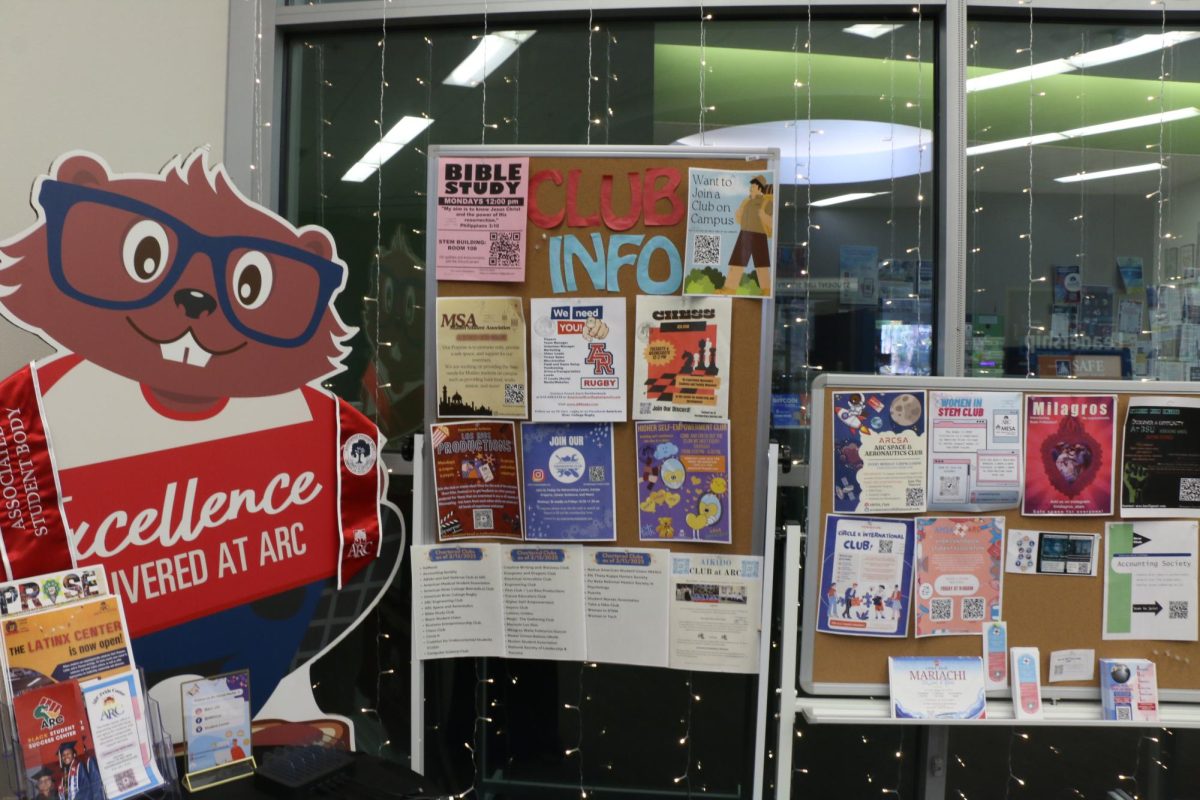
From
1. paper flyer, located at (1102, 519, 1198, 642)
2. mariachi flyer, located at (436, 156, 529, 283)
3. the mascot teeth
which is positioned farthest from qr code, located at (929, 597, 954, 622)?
the mascot teeth

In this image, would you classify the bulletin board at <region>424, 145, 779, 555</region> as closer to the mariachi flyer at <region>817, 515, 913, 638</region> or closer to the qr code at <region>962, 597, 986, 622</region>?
the mariachi flyer at <region>817, 515, 913, 638</region>

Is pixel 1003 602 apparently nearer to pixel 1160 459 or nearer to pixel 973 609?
pixel 973 609

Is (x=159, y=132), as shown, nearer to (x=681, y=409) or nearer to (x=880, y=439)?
(x=681, y=409)

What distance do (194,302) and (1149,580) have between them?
2.23 m

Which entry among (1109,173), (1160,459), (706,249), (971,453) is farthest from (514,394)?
(1109,173)

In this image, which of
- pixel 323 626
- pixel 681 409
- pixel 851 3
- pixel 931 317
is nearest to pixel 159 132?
pixel 323 626

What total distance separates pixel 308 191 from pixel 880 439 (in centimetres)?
201

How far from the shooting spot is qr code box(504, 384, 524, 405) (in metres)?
2.18

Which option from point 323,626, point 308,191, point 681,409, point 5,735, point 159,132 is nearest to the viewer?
point 5,735

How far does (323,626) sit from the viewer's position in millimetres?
1983

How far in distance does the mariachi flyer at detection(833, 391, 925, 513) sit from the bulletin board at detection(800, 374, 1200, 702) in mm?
22

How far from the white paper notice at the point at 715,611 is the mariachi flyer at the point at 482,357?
562 mm

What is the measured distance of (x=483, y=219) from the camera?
7.16ft

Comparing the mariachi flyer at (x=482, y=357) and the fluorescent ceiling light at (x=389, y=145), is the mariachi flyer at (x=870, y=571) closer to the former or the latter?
the mariachi flyer at (x=482, y=357)
